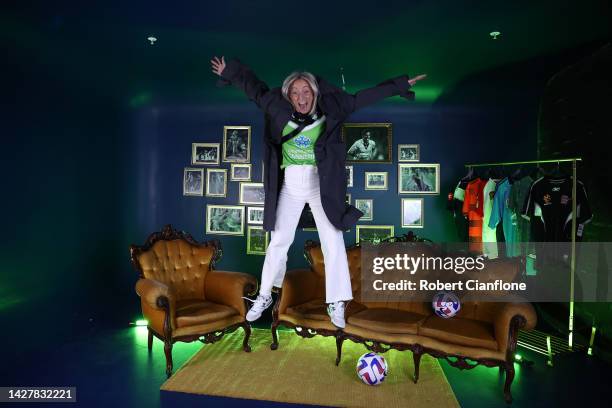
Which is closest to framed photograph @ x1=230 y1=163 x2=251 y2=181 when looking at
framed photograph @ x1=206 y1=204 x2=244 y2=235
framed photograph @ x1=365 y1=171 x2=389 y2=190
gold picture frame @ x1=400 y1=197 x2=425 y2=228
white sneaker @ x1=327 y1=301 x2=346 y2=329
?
framed photograph @ x1=206 y1=204 x2=244 y2=235

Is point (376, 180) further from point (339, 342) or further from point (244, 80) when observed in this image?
point (244, 80)

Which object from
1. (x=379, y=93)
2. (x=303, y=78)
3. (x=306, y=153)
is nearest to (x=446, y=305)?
(x=306, y=153)

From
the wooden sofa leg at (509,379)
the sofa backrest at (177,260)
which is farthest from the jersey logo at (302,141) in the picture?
the wooden sofa leg at (509,379)

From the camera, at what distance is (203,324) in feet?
14.6

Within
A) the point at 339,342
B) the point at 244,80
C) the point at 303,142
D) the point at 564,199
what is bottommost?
the point at 339,342

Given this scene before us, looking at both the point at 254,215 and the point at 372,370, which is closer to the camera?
the point at 372,370

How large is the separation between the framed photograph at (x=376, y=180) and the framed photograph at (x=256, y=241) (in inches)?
73.6

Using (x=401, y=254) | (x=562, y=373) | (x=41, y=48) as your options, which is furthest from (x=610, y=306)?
(x=41, y=48)

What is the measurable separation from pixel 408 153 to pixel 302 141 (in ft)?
11.9

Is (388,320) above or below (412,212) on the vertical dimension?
below

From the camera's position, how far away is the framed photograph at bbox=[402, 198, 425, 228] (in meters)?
6.54

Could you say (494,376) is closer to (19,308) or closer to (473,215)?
(473,215)

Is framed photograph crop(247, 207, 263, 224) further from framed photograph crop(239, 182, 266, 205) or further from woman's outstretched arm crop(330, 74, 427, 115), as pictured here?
woman's outstretched arm crop(330, 74, 427, 115)

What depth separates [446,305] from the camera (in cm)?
429
